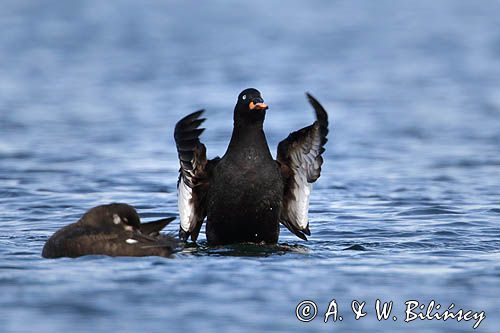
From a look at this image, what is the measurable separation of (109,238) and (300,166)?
2344mm

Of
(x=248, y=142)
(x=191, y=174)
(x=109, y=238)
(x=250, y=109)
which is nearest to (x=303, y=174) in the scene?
(x=248, y=142)

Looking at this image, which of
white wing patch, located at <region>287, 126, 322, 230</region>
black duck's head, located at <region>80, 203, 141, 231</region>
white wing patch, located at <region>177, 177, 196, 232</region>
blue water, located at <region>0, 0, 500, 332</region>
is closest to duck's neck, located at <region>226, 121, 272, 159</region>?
white wing patch, located at <region>287, 126, 322, 230</region>

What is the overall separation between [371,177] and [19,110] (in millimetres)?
9064

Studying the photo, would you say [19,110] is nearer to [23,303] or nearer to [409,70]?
[409,70]

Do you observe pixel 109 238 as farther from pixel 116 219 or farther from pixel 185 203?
pixel 185 203

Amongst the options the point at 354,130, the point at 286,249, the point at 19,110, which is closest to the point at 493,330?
the point at 286,249

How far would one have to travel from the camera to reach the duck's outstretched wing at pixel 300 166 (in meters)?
11.6

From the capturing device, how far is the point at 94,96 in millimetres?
25641

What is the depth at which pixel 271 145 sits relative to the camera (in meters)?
19.5

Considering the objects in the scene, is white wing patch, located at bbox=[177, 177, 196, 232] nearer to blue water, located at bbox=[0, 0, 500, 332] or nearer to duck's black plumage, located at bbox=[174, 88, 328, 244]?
→ duck's black plumage, located at bbox=[174, 88, 328, 244]

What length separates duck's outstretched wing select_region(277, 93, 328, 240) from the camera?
11594mm

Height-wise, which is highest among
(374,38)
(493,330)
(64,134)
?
(374,38)

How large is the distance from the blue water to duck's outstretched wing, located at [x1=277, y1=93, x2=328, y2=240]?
1.25 ft

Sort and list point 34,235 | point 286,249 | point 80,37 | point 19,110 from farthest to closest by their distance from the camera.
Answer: point 80,37, point 19,110, point 34,235, point 286,249
